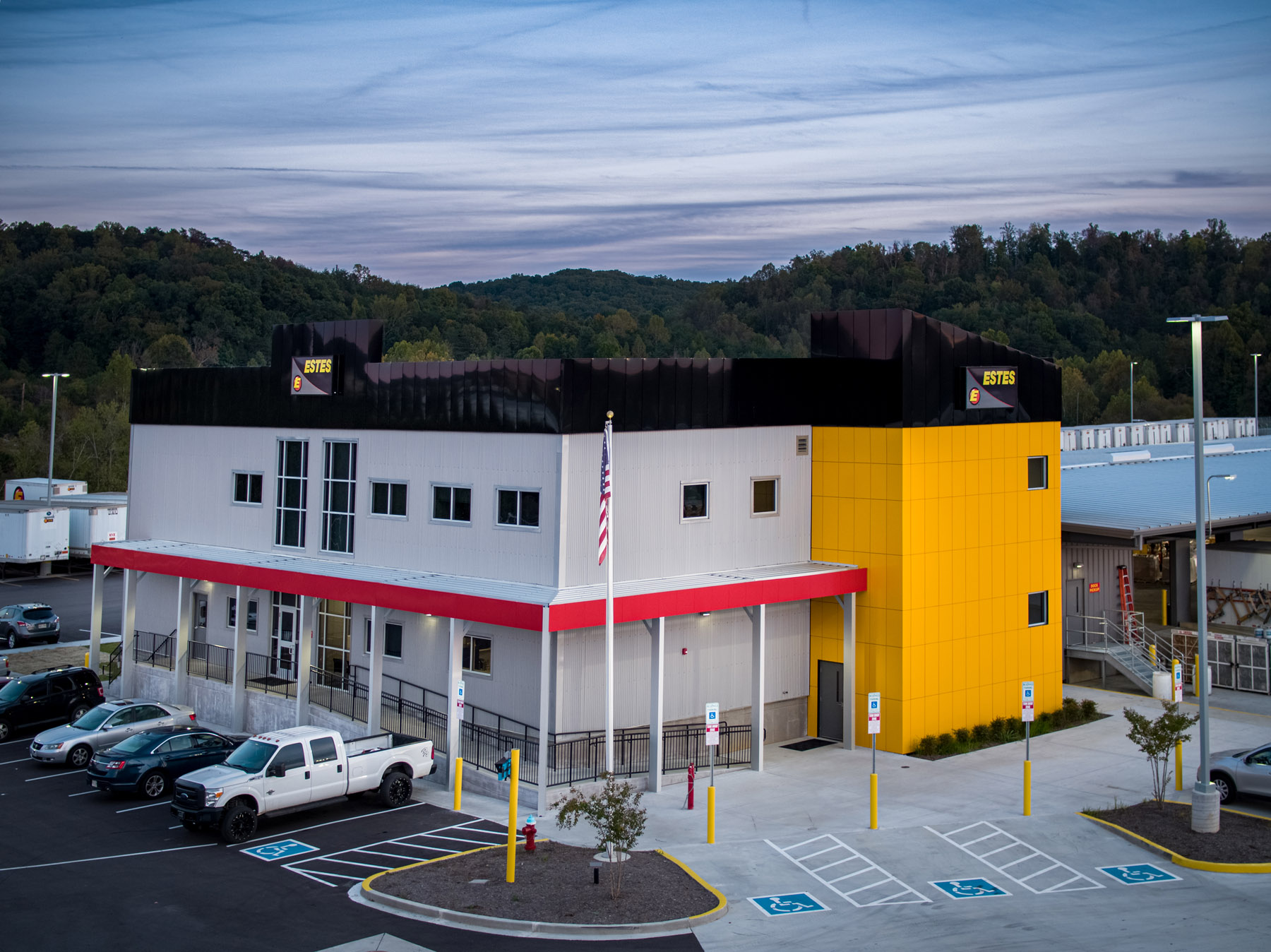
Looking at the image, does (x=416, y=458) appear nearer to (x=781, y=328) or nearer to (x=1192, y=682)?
(x=1192, y=682)

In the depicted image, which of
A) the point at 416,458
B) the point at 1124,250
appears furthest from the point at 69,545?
the point at 1124,250

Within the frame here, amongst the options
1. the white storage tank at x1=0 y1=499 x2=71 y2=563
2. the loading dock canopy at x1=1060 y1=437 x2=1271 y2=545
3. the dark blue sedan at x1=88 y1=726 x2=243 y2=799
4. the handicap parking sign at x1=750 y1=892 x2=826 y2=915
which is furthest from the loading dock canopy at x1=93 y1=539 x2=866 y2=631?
the white storage tank at x1=0 y1=499 x2=71 y2=563

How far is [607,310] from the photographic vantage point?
168 metres

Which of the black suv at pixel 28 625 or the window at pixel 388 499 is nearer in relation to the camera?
the window at pixel 388 499

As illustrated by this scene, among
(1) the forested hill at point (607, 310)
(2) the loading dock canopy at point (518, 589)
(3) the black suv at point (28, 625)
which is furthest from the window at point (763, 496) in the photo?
(1) the forested hill at point (607, 310)

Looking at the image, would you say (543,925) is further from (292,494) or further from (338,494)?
(292,494)

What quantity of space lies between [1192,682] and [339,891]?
28.5 metres

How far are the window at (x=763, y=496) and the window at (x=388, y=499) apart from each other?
8.63 m

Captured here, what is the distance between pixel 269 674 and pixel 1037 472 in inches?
855

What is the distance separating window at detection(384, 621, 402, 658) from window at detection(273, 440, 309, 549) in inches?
167

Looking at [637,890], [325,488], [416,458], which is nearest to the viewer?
[637,890]

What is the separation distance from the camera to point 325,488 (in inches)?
1307

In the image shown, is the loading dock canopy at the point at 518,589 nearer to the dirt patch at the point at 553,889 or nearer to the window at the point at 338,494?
the window at the point at 338,494

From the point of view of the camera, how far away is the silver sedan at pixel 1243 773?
24.8 meters
